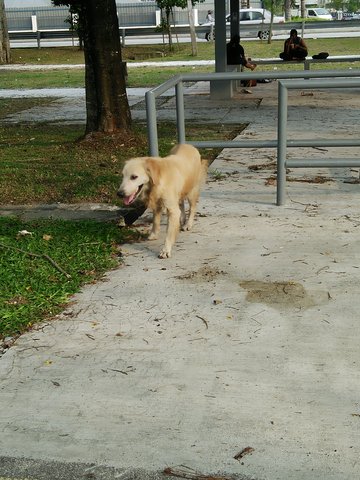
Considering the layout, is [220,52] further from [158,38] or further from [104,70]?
[158,38]

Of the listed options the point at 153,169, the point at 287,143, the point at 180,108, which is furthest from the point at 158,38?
the point at 153,169

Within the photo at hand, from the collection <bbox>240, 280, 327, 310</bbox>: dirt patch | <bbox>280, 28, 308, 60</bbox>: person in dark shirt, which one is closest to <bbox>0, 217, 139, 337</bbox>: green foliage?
<bbox>240, 280, 327, 310</bbox>: dirt patch

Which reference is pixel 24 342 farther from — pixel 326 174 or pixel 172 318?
pixel 326 174

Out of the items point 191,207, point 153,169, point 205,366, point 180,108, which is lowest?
point 205,366

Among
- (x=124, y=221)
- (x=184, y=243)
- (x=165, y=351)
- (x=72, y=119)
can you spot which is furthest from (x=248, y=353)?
(x=72, y=119)

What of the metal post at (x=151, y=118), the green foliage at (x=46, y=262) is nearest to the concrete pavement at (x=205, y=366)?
the green foliage at (x=46, y=262)

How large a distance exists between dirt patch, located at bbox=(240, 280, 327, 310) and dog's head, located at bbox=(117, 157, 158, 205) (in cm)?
97

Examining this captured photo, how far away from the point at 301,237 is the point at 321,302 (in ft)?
4.23

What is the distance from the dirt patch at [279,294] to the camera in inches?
173

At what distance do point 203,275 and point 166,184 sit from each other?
0.72 metres

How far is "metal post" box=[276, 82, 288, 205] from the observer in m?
6.24

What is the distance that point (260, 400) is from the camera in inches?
131

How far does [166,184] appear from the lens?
5.09m

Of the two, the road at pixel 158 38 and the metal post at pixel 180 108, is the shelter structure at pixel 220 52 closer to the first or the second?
the metal post at pixel 180 108
